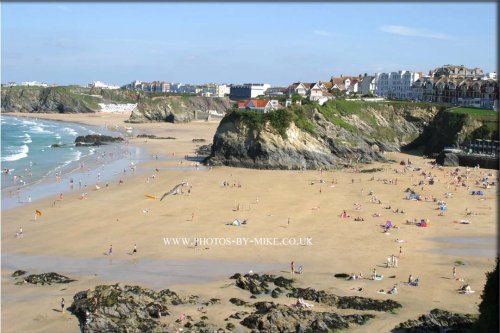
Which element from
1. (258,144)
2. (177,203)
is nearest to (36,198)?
(177,203)

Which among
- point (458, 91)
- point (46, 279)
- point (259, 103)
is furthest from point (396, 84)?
point (46, 279)

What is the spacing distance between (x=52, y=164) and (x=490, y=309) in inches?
1950

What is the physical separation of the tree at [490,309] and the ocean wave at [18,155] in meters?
53.2

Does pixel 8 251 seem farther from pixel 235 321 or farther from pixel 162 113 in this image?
pixel 162 113

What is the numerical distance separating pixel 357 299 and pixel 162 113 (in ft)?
337

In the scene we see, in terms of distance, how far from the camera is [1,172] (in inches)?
1934

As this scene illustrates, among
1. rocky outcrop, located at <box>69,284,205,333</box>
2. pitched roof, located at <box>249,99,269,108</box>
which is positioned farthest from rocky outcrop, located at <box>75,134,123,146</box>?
rocky outcrop, located at <box>69,284,205,333</box>

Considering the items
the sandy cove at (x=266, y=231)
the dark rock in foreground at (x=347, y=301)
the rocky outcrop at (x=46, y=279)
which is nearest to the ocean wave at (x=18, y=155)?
the sandy cove at (x=266, y=231)

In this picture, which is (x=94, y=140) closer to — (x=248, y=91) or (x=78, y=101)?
(x=78, y=101)

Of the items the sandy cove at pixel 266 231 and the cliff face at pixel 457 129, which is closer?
the sandy cove at pixel 266 231

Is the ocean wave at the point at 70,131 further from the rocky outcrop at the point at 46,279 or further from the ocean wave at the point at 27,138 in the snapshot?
the rocky outcrop at the point at 46,279

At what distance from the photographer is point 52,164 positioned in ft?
181

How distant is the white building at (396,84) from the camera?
356 feet

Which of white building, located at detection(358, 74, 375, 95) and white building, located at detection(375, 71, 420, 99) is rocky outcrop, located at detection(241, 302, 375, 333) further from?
white building, located at detection(358, 74, 375, 95)
